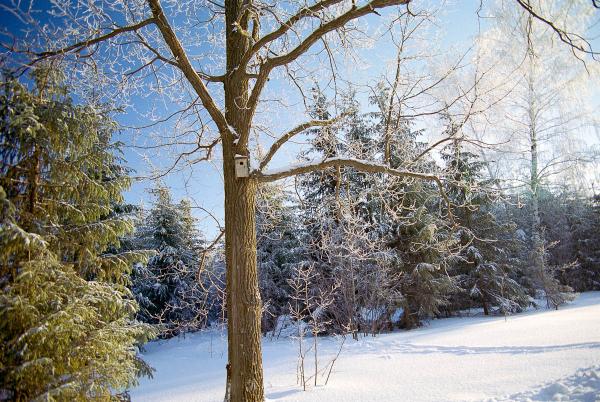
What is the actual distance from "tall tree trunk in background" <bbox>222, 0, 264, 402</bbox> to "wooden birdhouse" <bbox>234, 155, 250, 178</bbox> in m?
0.07

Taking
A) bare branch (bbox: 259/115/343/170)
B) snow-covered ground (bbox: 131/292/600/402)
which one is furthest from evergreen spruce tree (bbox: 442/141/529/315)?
bare branch (bbox: 259/115/343/170)

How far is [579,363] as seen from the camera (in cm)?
506

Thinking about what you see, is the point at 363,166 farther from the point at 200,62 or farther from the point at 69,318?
the point at 69,318

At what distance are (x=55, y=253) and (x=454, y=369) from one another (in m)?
6.43

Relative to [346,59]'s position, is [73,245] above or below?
below

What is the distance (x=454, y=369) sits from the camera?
596 centimetres

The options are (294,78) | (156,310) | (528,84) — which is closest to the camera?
(294,78)

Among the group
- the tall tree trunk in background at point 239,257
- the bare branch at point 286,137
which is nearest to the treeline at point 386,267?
the bare branch at point 286,137

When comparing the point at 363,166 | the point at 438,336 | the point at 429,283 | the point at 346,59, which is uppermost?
the point at 346,59

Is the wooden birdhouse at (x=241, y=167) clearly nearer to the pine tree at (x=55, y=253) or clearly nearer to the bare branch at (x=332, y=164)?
the bare branch at (x=332, y=164)

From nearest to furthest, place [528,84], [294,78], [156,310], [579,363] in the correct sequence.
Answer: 1. [294,78]
2. [579,363]
3. [528,84]
4. [156,310]

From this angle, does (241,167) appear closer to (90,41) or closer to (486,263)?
(90,41)

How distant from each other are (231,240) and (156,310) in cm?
1744

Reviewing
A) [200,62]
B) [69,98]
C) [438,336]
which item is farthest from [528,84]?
[69,98]
